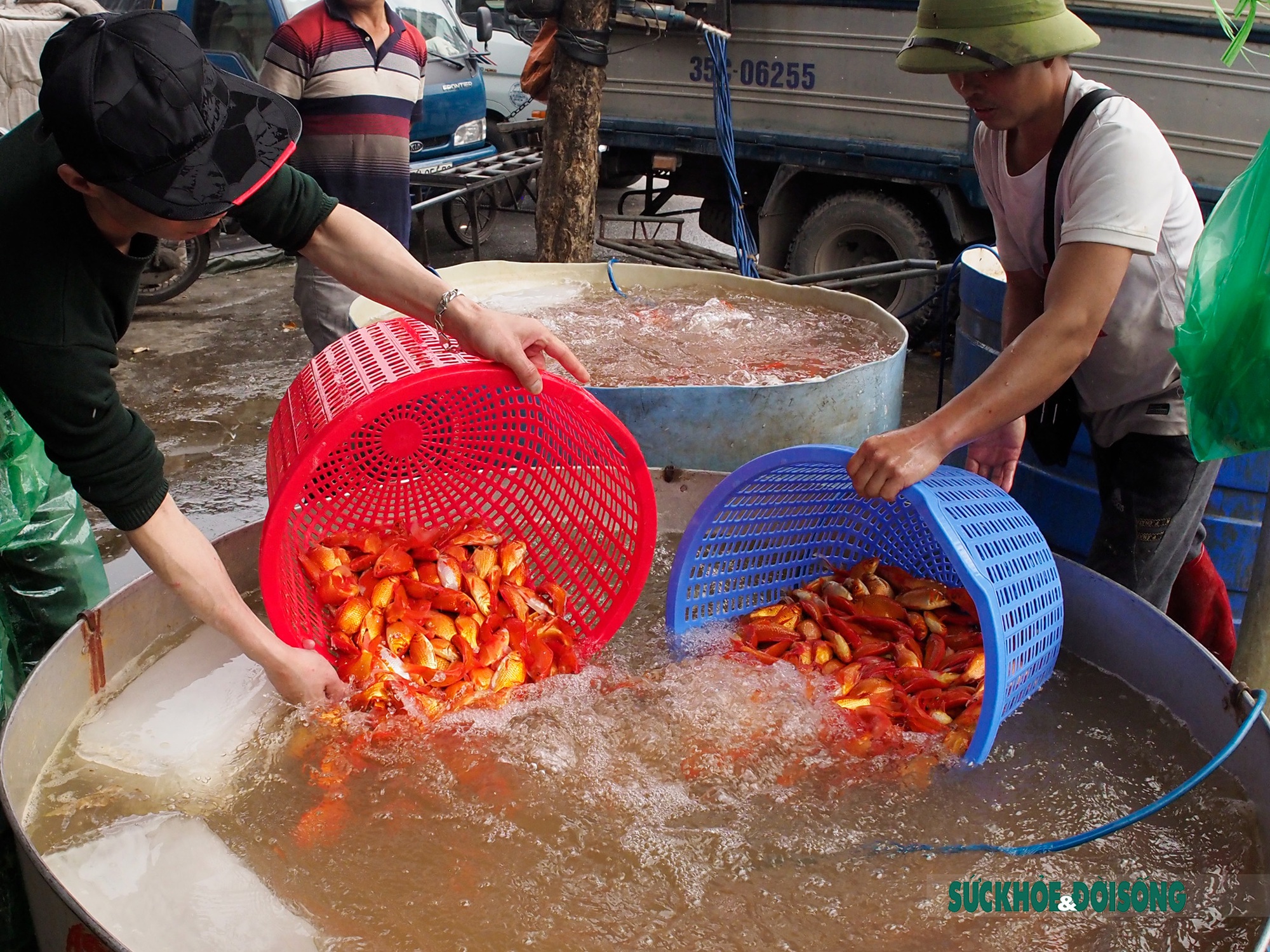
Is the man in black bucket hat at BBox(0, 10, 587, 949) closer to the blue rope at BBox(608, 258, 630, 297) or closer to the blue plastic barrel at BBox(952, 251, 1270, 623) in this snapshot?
the blue plastic barrel at BBox(952, 251, 1270, 623)

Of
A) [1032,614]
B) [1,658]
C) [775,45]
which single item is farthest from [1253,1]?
[775,45]

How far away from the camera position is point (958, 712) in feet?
7.08

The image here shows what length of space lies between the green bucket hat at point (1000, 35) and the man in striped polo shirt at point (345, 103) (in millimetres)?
2622

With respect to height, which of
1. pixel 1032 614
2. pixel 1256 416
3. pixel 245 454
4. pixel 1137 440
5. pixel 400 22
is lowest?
pixel 245 454

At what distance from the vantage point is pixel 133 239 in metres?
1.74

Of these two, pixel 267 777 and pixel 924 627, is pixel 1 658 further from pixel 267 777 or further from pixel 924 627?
pixel 924 627

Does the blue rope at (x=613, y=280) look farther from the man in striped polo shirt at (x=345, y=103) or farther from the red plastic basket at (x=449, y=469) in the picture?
the red plastic basket at (x=449, y=469)

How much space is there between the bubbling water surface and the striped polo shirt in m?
2.88

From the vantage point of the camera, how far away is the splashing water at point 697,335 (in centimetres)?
374

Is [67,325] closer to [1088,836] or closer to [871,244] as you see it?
[1088,836]

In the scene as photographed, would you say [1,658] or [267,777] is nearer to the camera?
[267,777]

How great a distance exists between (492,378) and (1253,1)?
63.1 inches

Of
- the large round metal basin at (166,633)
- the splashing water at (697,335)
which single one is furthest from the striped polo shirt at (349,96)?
the large round metal basin at (166,633)

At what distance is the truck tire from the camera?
6.56m
